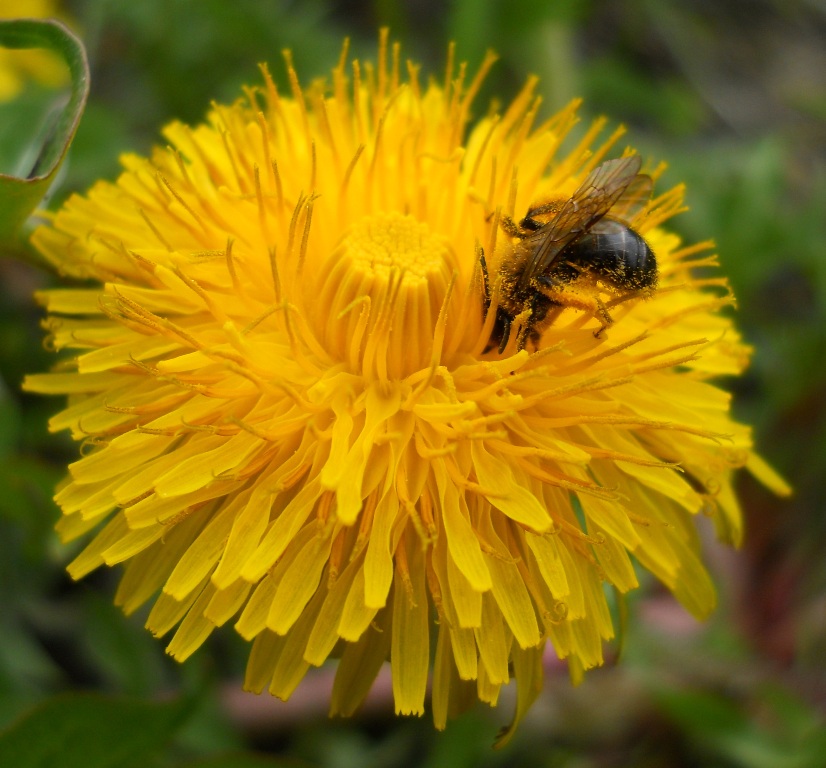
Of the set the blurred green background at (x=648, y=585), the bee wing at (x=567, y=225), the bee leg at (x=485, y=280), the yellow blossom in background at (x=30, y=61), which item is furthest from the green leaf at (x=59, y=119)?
the yellow blossom in background at (x=30, y=61)

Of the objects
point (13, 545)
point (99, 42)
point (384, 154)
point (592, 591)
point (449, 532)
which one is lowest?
point (13, 545)

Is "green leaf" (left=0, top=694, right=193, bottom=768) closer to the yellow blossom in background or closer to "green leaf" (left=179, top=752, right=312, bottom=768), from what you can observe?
"green leaf" (left=179, top=752, right=312, bottom=768)

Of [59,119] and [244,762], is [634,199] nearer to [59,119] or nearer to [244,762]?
[59,119]

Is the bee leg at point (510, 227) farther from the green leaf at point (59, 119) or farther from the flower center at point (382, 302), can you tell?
the green leaf at point (59, 119)

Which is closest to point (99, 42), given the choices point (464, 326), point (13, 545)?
point (13, 545)

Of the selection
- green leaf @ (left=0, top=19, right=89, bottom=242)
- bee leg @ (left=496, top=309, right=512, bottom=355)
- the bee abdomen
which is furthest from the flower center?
green leaf @ (left=0, top=19, right=89, bottom=242)

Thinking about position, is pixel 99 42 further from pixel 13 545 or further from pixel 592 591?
pixel 592 591
